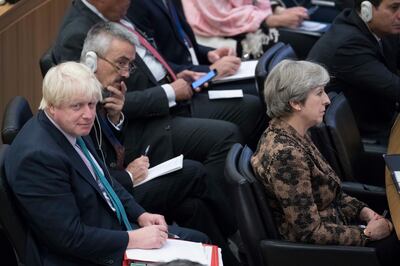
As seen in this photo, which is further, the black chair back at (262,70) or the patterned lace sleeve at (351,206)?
the black chair back at (262,70)

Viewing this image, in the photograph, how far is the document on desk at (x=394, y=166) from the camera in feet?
9.35

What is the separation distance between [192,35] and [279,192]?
6.59 ft

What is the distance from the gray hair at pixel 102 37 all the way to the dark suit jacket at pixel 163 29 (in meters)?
0.86

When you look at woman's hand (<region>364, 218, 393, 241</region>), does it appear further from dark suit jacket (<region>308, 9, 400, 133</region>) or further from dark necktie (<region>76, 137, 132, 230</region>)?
dark suit jacket (<region>308, 9, 400, 133</region>)

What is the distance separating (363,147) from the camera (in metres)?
3.79

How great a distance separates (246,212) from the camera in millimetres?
2787

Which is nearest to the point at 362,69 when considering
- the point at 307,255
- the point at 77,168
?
the point at 307,255

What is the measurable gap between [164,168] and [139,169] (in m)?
0.13

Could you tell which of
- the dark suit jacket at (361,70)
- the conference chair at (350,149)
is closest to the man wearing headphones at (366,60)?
the dark suit jacket at (361,70)

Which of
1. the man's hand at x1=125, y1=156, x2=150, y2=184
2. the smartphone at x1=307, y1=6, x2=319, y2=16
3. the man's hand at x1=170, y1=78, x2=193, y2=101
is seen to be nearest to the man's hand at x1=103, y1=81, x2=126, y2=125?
the man's hand at x1=125, y1=156, x2=150, y2=184

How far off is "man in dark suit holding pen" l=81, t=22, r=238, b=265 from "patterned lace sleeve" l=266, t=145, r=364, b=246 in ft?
2.40

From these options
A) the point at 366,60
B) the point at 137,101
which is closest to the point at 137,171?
the point at 137,101

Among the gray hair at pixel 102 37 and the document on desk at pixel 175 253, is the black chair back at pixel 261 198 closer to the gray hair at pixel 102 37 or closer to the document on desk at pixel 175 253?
the document on desk at pixel 175 253

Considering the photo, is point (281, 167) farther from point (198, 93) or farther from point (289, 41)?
point (289, 41)
